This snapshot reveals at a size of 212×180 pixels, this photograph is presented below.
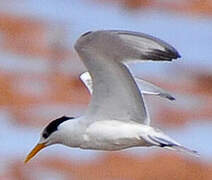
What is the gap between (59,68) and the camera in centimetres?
630

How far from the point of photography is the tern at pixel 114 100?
3.24m

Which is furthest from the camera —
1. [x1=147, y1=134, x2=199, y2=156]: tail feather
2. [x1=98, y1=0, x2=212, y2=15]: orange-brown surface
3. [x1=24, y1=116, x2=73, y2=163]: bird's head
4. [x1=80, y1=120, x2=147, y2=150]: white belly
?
[x1=98, y1=0, x2=212, y2=15]: orange-brown surface

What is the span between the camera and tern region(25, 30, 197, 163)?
127 inches

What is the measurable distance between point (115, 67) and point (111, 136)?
6.6 inches

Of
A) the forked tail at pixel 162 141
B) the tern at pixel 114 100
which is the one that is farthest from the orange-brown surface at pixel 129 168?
the forked tail at pixel 162 141

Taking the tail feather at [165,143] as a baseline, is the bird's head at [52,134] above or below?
below

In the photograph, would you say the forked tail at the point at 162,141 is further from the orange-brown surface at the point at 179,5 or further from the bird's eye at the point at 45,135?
the orange-brown surface at the point at 179,5

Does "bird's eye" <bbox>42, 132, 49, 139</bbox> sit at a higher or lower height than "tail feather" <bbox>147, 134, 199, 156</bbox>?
lower

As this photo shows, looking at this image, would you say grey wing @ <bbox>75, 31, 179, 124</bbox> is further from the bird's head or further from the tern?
the bird's head

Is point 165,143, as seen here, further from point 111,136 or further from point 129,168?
point 129,168

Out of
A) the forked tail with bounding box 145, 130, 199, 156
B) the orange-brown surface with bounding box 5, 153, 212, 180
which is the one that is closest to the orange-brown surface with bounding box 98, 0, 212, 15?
the orange-brown surface with bounding box 5, 153, 212, 180

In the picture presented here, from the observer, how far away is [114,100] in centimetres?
343

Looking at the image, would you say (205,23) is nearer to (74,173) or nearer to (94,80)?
(74,173)

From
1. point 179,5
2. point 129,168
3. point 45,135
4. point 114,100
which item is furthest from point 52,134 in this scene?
point 179,5
